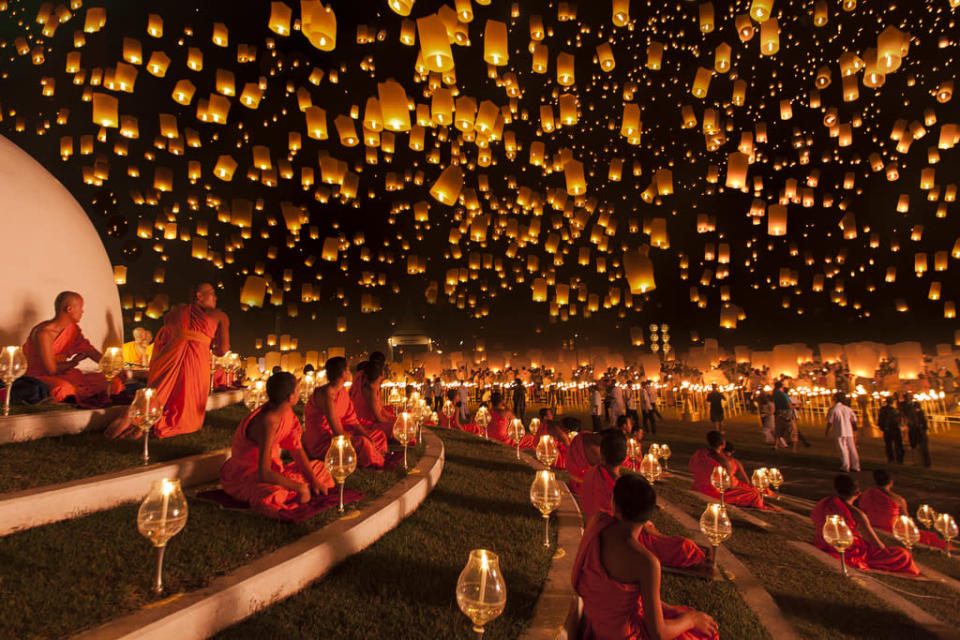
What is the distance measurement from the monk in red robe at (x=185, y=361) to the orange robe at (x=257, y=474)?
5.47 feet

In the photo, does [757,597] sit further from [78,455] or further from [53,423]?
[53,423]

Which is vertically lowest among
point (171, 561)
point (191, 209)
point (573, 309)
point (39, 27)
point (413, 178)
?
point (171, 561)

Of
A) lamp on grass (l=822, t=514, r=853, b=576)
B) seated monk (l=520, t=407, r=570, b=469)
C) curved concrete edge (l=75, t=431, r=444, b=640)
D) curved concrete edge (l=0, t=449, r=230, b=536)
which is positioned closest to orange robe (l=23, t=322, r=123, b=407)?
curved concrete edge (l=0, t=449, r=230, b=536)

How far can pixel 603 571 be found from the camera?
284 centimetres

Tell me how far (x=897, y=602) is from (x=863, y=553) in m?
1.08

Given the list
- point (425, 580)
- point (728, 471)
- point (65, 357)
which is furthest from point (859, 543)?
point (65, 357)

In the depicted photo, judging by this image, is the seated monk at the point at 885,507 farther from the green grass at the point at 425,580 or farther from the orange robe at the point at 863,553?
the green grass at the point at 425,580

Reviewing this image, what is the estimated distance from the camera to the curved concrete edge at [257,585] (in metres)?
2.30

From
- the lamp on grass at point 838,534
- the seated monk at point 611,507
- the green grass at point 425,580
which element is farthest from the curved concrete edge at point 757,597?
the green grass at point 425,580

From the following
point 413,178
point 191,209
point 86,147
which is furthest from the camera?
point 413,178

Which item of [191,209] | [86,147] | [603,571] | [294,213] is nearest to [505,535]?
[603,571]

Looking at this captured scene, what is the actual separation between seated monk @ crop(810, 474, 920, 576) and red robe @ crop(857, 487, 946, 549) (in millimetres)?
1158

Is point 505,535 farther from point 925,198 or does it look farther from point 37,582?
point 925,198

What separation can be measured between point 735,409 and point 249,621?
83.7 ft
